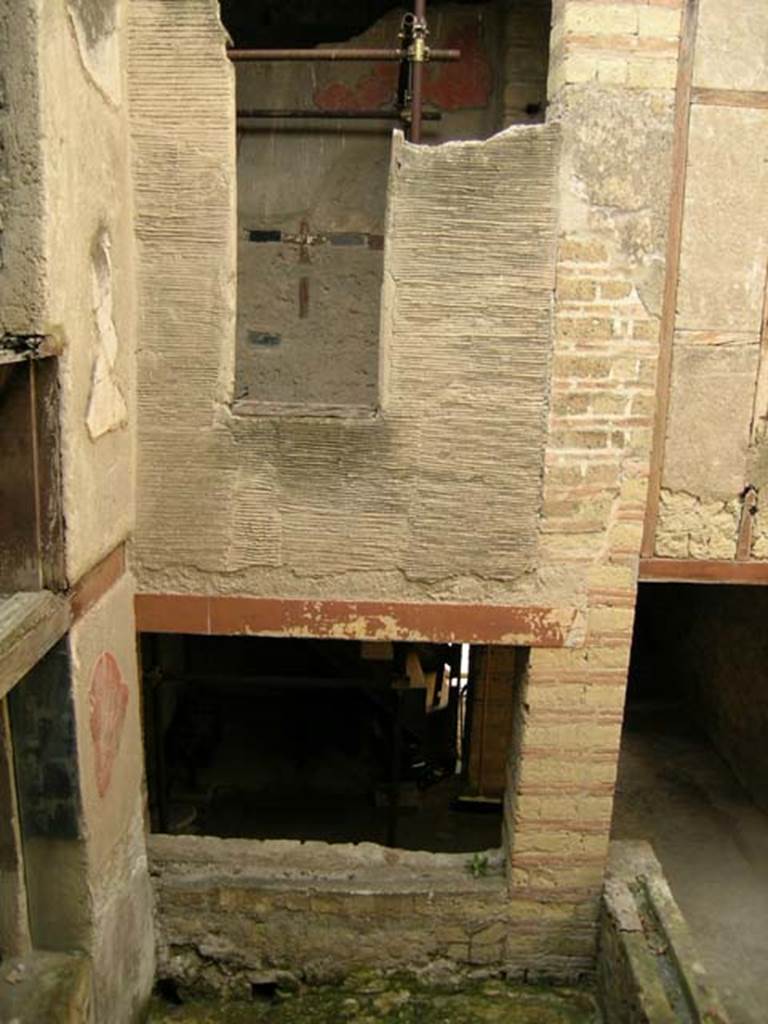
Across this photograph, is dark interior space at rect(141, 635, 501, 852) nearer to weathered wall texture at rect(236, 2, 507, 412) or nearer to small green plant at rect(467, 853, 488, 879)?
small green plant at rect(467, 853, 488, 879)

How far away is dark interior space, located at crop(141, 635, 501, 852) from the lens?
6.76m

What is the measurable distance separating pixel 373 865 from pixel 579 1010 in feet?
4.05

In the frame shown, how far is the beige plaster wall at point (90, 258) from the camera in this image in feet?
10.2

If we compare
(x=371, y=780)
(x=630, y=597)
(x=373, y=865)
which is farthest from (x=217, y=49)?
(x=371, y=780)

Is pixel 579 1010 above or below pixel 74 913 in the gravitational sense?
below

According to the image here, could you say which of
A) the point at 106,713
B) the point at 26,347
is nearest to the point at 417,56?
the point at 26,347

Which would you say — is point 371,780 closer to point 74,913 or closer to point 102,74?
point 74,913

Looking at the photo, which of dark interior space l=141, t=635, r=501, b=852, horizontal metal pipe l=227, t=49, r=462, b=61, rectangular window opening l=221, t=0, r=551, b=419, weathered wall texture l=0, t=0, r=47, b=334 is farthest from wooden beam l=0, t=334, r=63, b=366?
dark interior space l=141, t=635, r=501, b=852

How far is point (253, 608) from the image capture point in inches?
169

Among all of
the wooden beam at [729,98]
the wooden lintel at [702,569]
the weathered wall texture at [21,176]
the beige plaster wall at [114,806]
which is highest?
the wooden beam at [729,98]

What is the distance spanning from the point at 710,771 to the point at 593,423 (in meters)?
3.77

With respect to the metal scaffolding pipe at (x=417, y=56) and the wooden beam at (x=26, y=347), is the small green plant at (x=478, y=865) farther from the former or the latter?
the metal scaffolding pipe at (x=417, y=56)

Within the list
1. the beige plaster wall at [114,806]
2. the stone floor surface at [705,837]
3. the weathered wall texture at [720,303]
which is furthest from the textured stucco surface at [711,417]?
the beige plaster wall at [114,806]

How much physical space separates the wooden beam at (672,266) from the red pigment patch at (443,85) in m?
2.39
